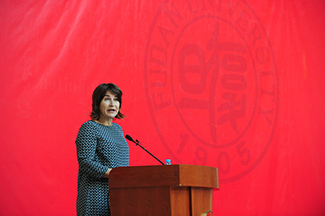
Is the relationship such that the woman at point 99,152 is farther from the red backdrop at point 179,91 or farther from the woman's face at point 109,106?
the red backdrop at point 179,91

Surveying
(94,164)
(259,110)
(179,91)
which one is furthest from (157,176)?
(259,110)

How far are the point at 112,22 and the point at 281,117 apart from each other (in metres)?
2.22

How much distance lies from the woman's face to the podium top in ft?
1.31

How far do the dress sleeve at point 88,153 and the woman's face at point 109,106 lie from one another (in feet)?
0.44

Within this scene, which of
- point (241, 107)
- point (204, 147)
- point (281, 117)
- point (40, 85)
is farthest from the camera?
point (281, 117)

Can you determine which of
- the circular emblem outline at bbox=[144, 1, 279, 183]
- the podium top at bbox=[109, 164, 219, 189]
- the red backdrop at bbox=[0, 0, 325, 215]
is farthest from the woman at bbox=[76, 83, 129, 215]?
the circular emblem outline at bbox=[144, 1, 279, 183]

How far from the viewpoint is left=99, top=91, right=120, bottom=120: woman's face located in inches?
80.3

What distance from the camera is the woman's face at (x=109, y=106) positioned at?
2039mm

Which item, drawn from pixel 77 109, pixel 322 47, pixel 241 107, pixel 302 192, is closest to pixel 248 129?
pixel 241 107

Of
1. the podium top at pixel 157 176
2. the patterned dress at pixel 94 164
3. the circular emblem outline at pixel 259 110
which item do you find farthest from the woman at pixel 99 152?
the circular emblem outline at pixel 259 110

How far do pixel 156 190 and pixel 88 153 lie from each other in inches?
16.6

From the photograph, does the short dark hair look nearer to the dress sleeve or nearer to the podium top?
the dress sleeve

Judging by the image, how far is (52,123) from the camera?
2908 millimetres

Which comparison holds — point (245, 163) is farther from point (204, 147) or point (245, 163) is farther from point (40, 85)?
point (40, 85)
